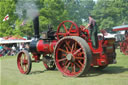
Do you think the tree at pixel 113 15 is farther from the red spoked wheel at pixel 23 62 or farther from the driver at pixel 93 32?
the driver at pixel 93 32

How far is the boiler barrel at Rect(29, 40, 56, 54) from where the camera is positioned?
7.55 meters

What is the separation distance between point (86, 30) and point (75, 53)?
0.94m

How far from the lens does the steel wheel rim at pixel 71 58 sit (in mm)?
6298

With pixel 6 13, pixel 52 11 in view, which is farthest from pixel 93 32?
pixel 52 11

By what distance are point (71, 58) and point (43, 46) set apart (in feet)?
5.86

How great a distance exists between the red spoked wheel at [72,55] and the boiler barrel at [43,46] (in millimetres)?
770

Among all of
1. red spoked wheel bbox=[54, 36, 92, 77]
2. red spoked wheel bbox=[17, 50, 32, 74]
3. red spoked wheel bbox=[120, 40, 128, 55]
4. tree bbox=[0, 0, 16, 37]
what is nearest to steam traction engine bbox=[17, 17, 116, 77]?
red spoked wheel bbox=[54, 36, 92, 77]

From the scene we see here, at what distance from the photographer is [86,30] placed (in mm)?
6789

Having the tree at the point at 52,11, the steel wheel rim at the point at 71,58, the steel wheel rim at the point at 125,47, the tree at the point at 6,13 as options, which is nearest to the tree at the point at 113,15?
the tree at the point at 52,11

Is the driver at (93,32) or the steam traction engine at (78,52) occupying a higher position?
the driver at (93,32)

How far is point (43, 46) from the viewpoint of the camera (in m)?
7.81

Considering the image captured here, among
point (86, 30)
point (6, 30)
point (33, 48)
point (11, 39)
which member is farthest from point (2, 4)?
point (86, 30)

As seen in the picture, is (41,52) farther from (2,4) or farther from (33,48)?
(2,4)

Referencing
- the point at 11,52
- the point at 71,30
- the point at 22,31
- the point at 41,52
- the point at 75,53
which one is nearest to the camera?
the point at 75,53
